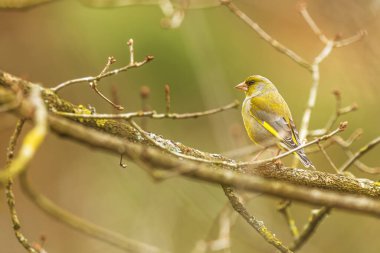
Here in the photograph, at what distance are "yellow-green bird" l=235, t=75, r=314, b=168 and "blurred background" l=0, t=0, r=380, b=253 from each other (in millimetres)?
2277

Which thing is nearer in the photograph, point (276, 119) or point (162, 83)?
point (276, 119)

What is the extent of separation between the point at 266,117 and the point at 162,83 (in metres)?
4.91

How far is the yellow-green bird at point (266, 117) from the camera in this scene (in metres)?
5.39

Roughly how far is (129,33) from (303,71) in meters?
3.23

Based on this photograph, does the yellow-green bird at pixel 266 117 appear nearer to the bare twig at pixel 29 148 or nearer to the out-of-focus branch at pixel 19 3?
Answer: the out-of-focus branch at pixel 19 3

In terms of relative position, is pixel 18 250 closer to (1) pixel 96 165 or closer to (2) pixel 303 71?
(1) pixel 96 165

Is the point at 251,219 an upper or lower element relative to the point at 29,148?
upper

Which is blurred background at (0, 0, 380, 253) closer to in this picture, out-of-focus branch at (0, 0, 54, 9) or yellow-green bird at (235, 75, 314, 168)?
yellow-green bird at (235, 75, 314, 168)

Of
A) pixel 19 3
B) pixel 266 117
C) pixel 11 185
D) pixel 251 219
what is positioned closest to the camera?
pixel 11 185

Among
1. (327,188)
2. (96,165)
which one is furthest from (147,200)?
(327,188)

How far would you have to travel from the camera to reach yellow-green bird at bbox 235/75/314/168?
5395mm

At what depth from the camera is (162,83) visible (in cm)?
1036

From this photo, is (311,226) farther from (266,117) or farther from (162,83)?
(162,83)

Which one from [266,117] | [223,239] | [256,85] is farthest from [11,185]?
[256,85]
